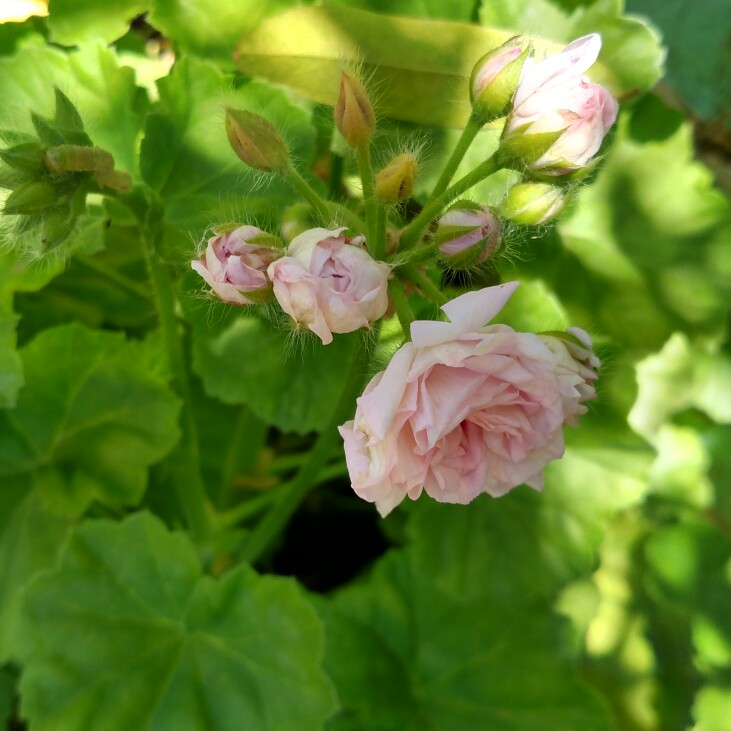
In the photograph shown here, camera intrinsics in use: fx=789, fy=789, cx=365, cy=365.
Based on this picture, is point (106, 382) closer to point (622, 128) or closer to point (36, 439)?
point (36, 439)

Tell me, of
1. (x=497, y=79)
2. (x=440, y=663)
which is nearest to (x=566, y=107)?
(x=497, y=79)

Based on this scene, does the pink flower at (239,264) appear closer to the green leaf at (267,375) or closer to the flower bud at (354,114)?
the flower bud at (354,114)

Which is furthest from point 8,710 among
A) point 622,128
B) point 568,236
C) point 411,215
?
point 622,128

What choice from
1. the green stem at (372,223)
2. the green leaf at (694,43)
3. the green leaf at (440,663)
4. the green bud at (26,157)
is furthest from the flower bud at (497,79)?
the green leaf at (694,43)

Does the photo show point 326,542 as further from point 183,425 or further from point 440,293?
point 440,293

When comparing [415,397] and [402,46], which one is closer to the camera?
[415,397]

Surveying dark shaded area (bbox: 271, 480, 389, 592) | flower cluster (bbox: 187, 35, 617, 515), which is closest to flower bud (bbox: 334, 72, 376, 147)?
flower cluster (bbox: 187, 35, 617, 515)
